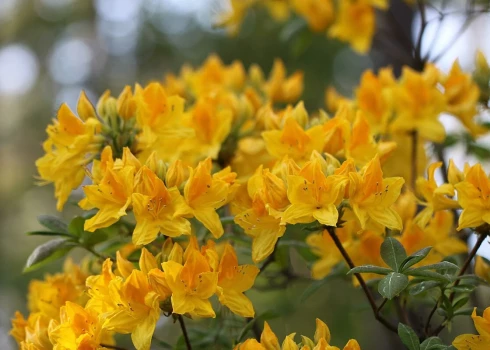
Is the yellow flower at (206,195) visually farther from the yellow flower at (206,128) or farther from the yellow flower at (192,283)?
the yellow flower at (206,128)

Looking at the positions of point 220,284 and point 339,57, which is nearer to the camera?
point 220,284

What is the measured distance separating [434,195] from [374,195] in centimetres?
19

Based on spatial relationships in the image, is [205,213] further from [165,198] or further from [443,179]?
[443,179]

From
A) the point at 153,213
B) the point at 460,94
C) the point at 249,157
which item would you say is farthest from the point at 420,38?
the point at 153,213

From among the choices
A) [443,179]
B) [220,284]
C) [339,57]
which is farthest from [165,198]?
[339,57]

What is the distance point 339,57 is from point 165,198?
13.7ft

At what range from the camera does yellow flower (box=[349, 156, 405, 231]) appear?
1.17 meters

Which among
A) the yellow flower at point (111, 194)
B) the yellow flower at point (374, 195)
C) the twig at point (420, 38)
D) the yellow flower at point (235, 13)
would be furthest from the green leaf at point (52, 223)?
the yellow flower at point (235, 13)

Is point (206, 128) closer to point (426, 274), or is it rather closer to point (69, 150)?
point (69, 150)

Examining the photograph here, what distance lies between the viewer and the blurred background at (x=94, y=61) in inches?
191

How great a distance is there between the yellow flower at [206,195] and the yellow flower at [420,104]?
67 centimetres

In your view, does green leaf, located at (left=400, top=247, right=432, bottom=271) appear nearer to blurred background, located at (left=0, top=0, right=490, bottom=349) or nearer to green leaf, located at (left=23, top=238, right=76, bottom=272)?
green leaf, located at (left=23, top=238, right=76, bottom=272)

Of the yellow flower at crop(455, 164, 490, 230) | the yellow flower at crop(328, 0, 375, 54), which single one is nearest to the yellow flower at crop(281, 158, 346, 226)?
the yellow flower at crop(455, 164, 490, 230)

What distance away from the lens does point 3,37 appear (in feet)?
30.6
